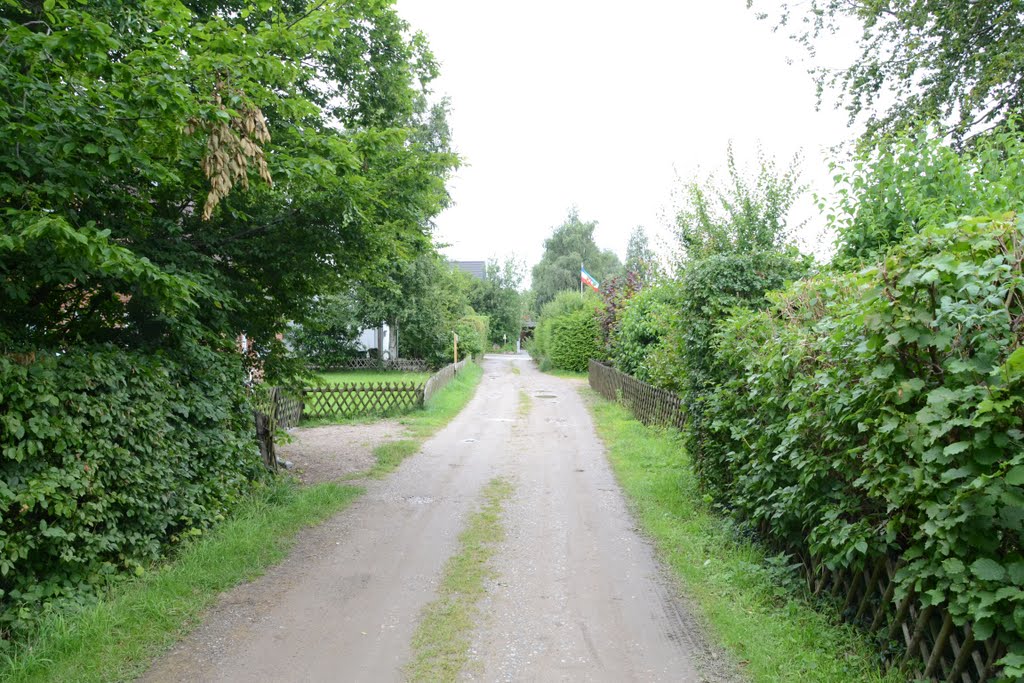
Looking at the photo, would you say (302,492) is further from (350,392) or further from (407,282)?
(407,282)

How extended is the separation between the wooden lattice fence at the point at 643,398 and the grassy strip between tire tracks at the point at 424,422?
14.6ft

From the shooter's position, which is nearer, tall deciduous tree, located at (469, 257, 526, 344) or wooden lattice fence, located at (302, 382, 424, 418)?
wooden lattice fence, located at (302, 382, 424, 418)

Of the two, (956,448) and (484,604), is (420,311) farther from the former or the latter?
(956,448)

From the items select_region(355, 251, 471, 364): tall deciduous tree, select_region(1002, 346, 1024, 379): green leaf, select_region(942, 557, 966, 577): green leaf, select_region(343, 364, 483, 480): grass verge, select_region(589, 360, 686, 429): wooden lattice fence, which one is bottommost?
select_region(343, 364, 483, 480): grass verge

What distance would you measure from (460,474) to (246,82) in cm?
643

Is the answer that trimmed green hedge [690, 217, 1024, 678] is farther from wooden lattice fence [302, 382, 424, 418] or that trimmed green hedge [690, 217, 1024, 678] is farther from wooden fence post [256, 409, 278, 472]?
wooden lattice fence [302, 382, 424, 418]

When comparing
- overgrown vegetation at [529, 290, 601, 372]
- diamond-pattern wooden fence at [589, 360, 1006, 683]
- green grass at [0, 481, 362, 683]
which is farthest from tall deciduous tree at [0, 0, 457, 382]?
overgrown vegetation at [529, 290, 601, 372]

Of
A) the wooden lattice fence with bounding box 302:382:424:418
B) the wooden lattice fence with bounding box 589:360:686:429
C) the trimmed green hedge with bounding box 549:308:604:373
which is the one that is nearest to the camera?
the wooden lattice fence with bounding box 589:360:686:429

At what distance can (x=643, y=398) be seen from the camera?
15.3m

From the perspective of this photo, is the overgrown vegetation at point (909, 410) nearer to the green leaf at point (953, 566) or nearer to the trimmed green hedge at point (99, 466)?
the green leaf at point (953, 566)

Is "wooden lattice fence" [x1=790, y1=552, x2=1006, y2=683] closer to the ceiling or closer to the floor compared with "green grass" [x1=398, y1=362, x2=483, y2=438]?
closer to the ceiling

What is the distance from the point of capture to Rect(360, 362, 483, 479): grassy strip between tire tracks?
10836 millimetres

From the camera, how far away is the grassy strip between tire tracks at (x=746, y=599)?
3850 millimetres

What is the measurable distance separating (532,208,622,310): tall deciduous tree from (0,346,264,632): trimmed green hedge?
62.7 m
